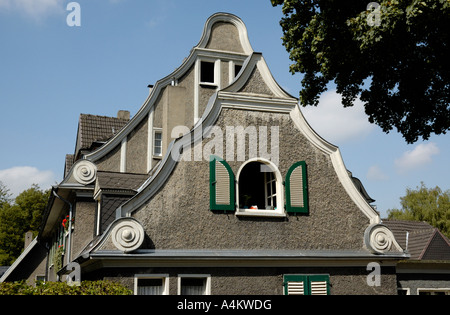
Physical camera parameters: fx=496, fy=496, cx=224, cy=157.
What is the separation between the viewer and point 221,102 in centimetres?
1438

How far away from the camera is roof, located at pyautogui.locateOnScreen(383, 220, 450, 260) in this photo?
65.2ft

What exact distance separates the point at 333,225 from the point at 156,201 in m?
5.36

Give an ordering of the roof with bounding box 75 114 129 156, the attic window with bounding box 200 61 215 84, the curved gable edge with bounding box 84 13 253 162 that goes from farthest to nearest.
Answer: the roof with bounding box 75 114 129 156 → the attic window with bounding box 200 61 215 84 → the curved gable edge with bounding box 84 13 253 162

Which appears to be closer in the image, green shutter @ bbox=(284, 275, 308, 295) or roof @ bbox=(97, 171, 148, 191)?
green shutter @ bbox=(284, 275, 308, 295)

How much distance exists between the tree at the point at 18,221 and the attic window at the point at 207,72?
37.6m

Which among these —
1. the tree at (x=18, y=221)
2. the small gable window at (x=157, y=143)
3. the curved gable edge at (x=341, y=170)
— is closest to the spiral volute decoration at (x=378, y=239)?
the curved gable edge at (x=341, y=170)

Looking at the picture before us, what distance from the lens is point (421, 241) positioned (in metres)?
20.7

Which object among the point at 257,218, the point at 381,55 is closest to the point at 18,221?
the point at 257,218

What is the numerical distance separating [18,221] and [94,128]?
3596 cm

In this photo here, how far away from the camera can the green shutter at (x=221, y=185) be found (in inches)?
535

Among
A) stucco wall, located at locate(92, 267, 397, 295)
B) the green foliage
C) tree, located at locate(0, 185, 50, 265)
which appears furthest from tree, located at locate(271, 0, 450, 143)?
tree, located at locate(0, 185, 50, 265)

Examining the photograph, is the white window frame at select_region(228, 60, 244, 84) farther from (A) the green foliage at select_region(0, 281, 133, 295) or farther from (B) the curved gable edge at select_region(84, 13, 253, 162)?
(A) the green foliage at select_region(0, 281, 133, 295)

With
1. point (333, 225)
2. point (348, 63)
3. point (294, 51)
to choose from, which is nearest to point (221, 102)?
point (294, 51)

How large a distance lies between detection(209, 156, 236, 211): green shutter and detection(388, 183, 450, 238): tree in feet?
134
